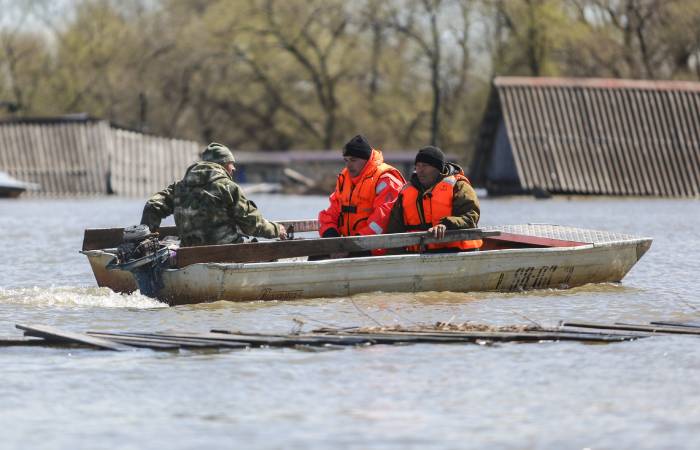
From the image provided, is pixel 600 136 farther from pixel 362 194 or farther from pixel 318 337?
pixel 318 337

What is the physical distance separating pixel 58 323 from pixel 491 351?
12.7ft

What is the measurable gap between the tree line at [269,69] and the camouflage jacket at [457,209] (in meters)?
49.0

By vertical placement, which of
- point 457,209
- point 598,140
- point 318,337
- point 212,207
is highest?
point 598,140

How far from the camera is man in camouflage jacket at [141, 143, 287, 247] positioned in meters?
12.9

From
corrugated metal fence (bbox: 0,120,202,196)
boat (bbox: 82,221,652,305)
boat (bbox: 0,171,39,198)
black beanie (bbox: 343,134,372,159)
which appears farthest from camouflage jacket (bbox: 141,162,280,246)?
corrugated metal fence (bbox: 0,120,202,196)

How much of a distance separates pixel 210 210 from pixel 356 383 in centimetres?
440

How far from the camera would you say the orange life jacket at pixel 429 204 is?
13297 mm

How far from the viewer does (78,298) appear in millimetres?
13211

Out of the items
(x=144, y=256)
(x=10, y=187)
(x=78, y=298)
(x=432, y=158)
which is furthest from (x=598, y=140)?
(x=144, y=256)

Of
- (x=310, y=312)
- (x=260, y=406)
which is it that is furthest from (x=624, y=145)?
(x=260, y=406)

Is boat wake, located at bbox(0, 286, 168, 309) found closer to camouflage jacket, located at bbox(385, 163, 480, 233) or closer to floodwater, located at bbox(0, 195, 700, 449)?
floodwater, located at bbox(0, 195, 700, 449)

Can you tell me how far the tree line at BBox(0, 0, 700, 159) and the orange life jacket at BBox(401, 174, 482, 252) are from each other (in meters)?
49.0

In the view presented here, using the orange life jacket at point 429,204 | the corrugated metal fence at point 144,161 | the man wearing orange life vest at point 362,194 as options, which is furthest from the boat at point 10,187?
the orange life jacket at point 429,204

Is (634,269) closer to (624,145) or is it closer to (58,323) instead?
(58,323)
